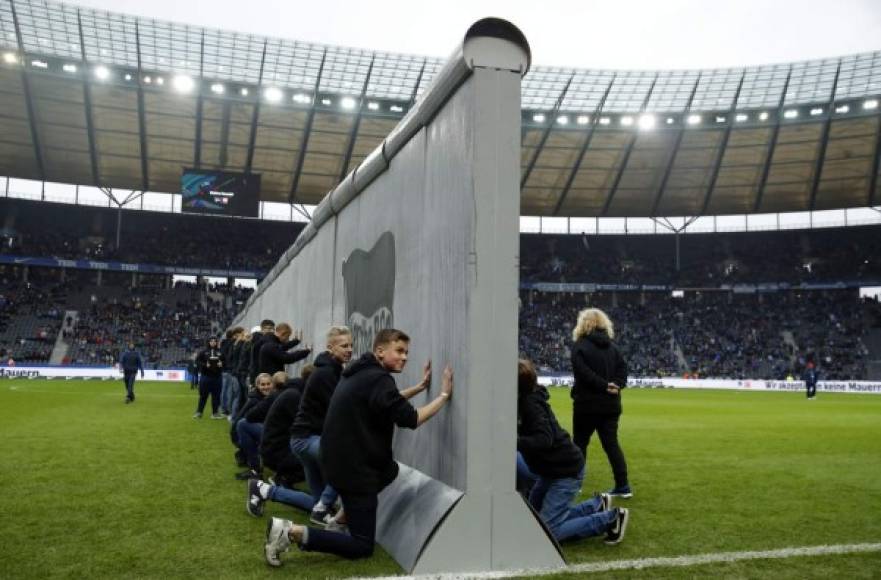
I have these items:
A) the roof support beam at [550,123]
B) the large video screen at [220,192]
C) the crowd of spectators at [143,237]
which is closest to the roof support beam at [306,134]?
the large video screen at [220,192]

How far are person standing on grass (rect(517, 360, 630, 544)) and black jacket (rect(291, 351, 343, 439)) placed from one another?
1.44 meters

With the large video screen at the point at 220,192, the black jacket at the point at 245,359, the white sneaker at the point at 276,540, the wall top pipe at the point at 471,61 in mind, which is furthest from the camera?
the large video screen at the point at 220,192

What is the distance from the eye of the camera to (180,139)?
40.0 meters

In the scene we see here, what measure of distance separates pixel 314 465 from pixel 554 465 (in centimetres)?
192

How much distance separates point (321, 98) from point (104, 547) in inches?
1446

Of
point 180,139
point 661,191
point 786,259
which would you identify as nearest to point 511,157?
point 180,139

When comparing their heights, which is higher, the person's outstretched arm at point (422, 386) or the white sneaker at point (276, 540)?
the person's outstretched arm at point (422, 386)

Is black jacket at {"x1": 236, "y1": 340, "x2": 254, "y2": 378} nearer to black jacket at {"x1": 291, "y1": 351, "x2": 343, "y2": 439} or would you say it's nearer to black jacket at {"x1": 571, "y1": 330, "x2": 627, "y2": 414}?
black jacket at {"x1": 291, "y1": 351, "x2": 343, "y2": 439}

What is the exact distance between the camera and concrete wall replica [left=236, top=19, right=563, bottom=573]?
4.29 meters

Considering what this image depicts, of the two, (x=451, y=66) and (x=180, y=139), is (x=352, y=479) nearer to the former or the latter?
(x=451, y=66)

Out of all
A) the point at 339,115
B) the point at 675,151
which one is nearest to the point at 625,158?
the point at 675,151

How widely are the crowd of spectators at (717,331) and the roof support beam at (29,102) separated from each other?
93.1 ft

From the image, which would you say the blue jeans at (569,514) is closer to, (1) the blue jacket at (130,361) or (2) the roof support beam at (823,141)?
(1) the blue jacket at (130,361)

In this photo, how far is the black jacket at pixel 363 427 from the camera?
427 centimetres
